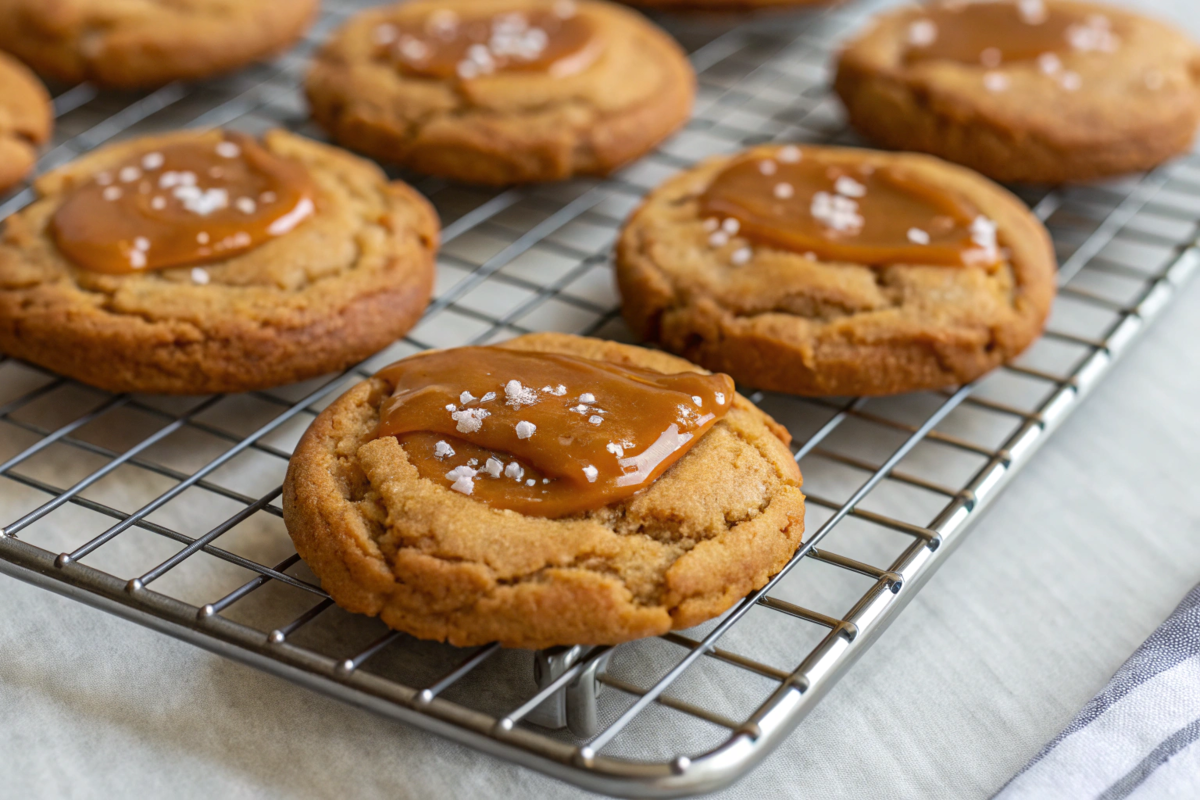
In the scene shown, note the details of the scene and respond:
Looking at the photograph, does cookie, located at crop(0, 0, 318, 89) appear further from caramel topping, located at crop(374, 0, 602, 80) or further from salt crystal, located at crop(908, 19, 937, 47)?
salt crystal, located at crop(908, 19, 937, 47)

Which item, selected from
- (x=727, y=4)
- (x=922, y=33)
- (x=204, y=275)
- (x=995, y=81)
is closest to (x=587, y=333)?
(x=204, y=275)

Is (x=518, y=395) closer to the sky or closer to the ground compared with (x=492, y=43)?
closer to the ground

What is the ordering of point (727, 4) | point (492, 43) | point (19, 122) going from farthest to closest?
1. point (727, 4)
2. point (492, 43)
3. point (19, 122)

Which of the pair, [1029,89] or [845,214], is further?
[1029,89]

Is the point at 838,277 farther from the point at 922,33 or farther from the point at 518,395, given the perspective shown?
the point at 922,33

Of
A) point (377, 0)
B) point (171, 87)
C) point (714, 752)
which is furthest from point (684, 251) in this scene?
point (377, 0)

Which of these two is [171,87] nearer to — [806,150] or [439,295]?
[439,295]
